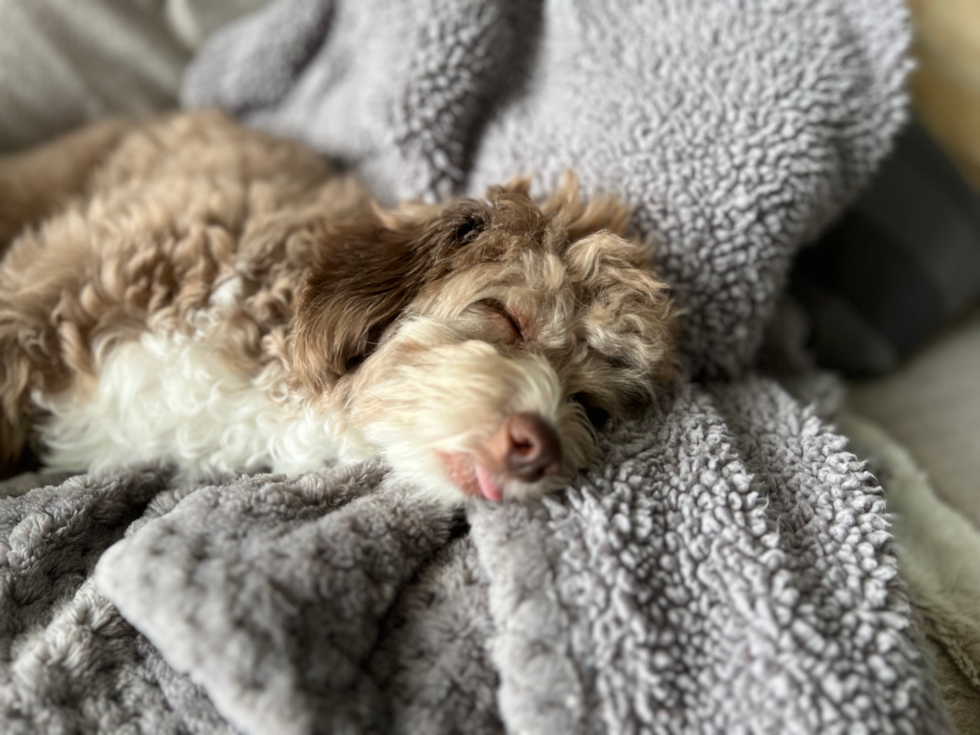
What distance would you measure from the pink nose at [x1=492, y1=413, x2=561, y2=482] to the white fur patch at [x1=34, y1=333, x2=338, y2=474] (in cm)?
58

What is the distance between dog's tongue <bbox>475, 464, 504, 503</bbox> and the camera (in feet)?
4.25

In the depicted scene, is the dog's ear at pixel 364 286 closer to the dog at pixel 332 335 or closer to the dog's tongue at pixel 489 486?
the dog at pixel 332 335

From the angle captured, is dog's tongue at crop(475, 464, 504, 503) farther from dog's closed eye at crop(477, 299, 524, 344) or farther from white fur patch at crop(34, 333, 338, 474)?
white fur patch at crop(34, 333, 338, 474)

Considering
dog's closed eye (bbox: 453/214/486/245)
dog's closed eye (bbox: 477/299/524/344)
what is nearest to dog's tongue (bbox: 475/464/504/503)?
dog's closed eye (bbox: 477/299/524/344)

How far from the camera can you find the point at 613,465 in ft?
4.48

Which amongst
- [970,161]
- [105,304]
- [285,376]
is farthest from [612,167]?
[970,161]

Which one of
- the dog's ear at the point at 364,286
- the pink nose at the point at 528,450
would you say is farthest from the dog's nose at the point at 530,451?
the dog's ear at the point at 364,286

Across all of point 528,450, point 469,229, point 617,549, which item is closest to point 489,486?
point 528,450

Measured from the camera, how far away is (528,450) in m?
1.27

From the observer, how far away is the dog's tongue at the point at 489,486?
1296mm

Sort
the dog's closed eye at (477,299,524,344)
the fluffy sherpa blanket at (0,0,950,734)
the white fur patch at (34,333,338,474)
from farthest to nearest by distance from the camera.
A: the white fur patch at (34,333,338,474), the dog's closed eye at (477,299,524,344), the fluffy sherpa blanket at (0,0,950,734)

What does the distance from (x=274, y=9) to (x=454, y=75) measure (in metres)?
0.93

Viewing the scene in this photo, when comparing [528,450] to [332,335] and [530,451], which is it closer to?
[530,451]

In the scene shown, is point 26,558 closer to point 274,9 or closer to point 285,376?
point 285,376
